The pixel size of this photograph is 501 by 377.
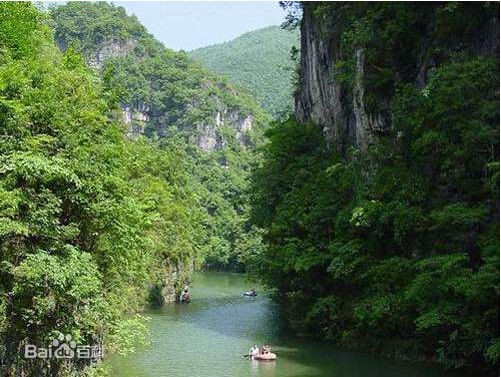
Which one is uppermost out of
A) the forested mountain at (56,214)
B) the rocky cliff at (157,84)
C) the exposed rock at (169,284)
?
the rocky cliff at (157,84)

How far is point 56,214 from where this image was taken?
15352 millimetres

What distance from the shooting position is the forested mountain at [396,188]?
17.6 m

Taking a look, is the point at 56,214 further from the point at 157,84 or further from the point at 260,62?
the point at 260,62

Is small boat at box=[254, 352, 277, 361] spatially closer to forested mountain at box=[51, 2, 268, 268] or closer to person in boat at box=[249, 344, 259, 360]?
person in boat at box=[249, 344, 259, 360]

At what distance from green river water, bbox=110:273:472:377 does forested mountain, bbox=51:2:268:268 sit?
55445 mm

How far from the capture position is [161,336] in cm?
2561

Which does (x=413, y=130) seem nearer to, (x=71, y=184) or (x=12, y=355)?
(x=71, y=184)

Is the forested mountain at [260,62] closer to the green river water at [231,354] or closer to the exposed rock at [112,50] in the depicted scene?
the exposed rock at [112,50]

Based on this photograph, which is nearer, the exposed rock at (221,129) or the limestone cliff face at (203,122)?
the exposed rock at (221,129)

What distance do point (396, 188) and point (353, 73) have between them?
16.5 ft

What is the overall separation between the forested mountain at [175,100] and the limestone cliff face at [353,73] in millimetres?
54689

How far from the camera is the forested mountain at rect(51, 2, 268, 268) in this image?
101250 mm

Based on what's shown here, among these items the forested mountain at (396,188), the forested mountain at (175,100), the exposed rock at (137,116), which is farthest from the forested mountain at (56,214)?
the exposed rock at (137,116)

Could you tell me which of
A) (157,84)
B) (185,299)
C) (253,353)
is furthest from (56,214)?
(157,84)
